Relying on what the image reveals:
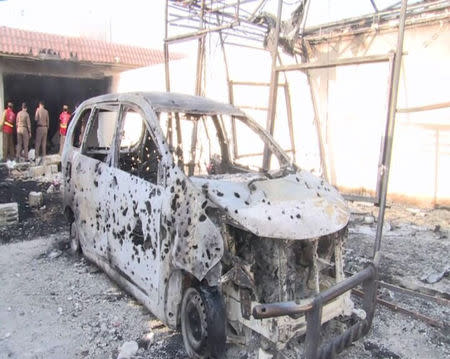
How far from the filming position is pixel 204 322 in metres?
2.79

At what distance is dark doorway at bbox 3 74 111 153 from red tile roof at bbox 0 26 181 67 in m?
1.35

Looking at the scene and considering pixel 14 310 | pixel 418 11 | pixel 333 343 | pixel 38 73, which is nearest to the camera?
pixel 333 343

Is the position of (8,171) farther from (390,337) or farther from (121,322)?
(390,337)

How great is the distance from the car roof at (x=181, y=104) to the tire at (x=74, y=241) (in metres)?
1.75

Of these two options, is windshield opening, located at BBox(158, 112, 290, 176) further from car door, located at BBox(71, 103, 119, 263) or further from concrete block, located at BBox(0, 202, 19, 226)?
concrete block, located at BBox(0, 202, 19, 226)

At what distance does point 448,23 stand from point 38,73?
12235 mm

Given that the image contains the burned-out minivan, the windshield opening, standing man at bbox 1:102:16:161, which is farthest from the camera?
standing man at bbox 1:102:16:161

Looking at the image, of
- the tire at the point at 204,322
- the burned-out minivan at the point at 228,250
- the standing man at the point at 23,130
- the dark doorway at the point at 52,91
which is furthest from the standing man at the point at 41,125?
the tire at the point at 204,322

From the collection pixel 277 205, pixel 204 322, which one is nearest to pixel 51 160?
pixel 204 322

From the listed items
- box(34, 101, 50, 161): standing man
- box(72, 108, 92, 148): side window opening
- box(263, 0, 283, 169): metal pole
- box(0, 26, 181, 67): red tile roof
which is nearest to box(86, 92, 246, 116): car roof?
box(72, 108, 92, 148): side window opening

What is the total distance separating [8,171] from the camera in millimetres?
10922

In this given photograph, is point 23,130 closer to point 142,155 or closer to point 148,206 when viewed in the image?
point 142,155

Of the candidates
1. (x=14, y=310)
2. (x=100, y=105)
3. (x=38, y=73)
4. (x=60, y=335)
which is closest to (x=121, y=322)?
(x=60, y=335)

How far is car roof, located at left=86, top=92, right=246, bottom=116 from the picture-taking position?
361 centimetres
